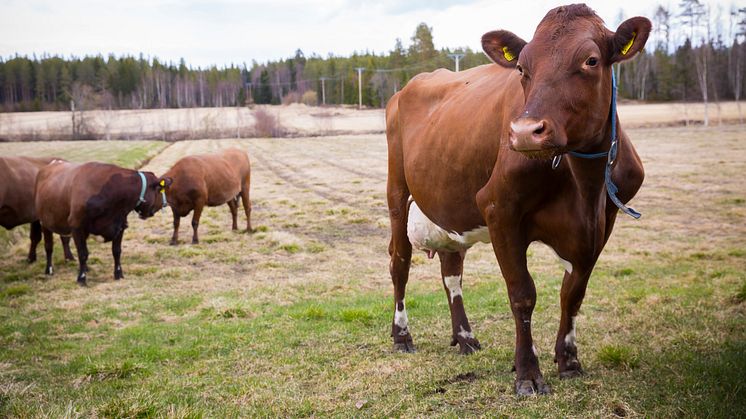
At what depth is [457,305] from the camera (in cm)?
570

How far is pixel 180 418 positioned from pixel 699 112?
218 ft

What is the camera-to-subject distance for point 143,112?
86438 millimetres

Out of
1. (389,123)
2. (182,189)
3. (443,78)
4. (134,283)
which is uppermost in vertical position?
(443,78)

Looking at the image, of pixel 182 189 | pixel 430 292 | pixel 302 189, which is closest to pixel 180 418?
pixel 430 292

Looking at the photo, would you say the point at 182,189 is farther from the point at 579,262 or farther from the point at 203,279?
the point at 579,262

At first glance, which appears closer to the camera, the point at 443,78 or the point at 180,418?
the point at 180,418

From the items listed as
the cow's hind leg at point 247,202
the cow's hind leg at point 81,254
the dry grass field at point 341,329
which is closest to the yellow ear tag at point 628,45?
the dry grass field at point 341,329

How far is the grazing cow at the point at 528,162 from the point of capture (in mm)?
3287

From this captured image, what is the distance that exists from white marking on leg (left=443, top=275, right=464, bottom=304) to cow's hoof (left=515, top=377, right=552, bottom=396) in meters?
1.62

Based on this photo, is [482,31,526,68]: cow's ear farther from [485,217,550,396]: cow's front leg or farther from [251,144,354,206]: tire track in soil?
[251,144,354,206]: tire track in soil

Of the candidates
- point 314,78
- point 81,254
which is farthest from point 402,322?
point 314,78

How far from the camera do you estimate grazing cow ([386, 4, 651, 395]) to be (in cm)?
329

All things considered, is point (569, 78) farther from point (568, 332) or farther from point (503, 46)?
point (568, 332)

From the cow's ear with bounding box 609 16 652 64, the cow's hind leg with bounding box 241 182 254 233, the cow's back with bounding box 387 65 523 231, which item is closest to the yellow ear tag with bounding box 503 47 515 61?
the cow's back with bounding box 387 65 523 231
